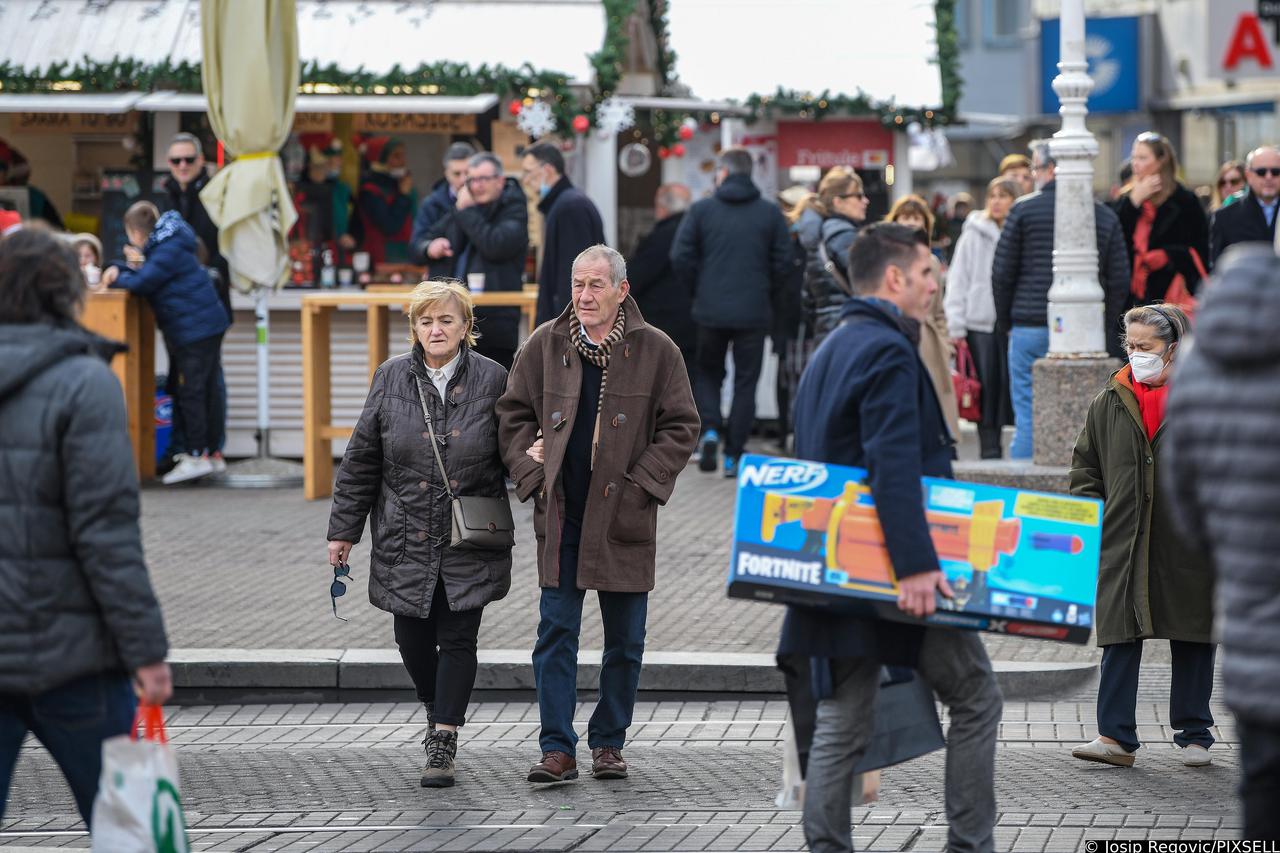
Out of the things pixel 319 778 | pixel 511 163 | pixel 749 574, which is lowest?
pixel 319 778

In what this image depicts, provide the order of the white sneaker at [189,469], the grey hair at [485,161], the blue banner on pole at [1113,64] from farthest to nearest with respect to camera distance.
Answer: the blue banner on pole at [1113,64] → the white sneaker at [189,469] → the grey hair at [485,161]

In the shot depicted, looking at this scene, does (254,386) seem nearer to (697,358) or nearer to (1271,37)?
(697,358)

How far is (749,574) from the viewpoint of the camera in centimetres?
510

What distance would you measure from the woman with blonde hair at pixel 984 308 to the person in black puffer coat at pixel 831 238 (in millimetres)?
1113

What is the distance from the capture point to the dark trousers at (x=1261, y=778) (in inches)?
143

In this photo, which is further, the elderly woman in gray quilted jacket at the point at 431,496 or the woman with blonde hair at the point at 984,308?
the woman with blonde hair at the point at 984,308

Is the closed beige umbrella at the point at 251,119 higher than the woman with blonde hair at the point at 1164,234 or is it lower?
higher

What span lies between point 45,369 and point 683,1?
15444 millimetres

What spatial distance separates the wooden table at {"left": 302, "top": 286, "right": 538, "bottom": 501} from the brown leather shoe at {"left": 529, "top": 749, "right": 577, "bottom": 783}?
622cm

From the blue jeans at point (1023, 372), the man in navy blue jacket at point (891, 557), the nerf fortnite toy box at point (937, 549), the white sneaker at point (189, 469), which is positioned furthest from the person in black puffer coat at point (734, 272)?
the nerf fortnite toy box at point (937, 549)

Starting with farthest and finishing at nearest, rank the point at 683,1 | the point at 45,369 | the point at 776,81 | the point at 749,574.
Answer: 1. the point at 683,1
2. the point at 776,81
3. the point at 749,574
4. the point at 45,369

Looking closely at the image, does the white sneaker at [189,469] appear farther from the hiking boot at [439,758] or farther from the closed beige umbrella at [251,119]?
the hiking boot at [439,758]

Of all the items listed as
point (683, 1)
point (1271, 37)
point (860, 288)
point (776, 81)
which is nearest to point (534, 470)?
point (860, 288)

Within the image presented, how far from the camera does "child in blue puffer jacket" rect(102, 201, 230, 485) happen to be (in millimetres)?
13320
